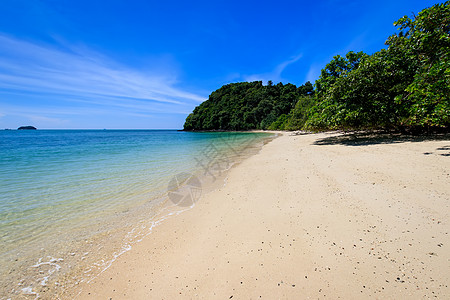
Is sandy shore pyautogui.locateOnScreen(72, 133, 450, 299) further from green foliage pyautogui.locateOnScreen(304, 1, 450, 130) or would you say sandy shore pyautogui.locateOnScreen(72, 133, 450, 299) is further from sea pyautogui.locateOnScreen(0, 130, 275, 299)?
green foliage pyautogui.locateOnScreen(304, 1, 450, 130)

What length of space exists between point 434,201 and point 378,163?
3581 millimetres

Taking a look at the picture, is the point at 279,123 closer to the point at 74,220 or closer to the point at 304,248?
the point at 304,248

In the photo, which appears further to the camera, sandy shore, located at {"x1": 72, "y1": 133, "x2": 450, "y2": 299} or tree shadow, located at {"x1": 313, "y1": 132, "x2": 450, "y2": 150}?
tree shadow, located at {"x1": 313, "y1": 132, "x2": 450, "y2": 150}

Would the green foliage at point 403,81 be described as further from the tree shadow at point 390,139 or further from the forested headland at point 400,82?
the tree shadow at point 390,139

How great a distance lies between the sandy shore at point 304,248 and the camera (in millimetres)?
2213

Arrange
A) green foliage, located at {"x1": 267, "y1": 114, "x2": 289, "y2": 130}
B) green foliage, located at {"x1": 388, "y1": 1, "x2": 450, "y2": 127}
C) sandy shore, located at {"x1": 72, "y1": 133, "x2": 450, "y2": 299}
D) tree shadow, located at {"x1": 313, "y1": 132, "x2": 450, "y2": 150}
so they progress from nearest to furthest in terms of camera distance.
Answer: sandy shore, located at {"x1": 72, "y1": 133, "x2": 450, "y2": 299} < green foliage, located at {"x1": 388, "y1": 1, "x2": 450, "y2": 127} < tree shadow, located at {"x1": 313, "y1": 132, "x2": 450, "y2": 150} < green foliage, located at {"x1": 267, "y1": 114, "x2": 289, "y2": 130}

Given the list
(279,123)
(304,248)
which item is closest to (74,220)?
(304,248)

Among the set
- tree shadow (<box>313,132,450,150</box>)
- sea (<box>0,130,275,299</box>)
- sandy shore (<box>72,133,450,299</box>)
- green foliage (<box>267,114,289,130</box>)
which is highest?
green foliage (<box>267,114,289,130</box>)

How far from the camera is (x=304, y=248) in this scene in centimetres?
289

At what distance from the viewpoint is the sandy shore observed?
2.21 metres

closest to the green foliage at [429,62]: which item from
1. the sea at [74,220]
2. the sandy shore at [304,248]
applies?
the sandy shore at [304,248]

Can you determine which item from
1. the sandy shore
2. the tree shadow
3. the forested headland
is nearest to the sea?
the sandy shore

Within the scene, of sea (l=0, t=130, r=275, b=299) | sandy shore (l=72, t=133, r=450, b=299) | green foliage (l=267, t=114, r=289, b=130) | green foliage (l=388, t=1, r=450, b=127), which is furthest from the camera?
green foliage (l=267, t=114, r=289, b=130)

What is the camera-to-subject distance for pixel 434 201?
3.73 meters
